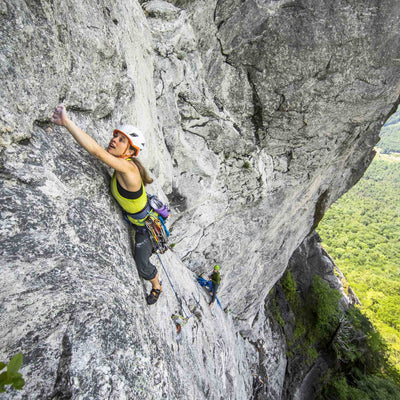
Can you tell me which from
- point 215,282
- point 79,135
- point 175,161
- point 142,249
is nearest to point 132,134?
point 79,135

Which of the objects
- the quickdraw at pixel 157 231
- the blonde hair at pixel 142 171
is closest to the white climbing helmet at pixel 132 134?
the blonde hair at pixel 142 171

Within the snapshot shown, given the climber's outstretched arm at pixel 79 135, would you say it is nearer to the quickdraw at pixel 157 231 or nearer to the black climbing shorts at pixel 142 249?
the quickdraw at pixel 157 231

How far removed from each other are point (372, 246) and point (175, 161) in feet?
347

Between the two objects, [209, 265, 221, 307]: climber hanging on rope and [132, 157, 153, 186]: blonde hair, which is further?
[209, 265, 221, 307]: climber hanging on rope

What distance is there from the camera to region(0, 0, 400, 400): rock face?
233 centimetres

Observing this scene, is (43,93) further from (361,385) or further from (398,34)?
(361,385)

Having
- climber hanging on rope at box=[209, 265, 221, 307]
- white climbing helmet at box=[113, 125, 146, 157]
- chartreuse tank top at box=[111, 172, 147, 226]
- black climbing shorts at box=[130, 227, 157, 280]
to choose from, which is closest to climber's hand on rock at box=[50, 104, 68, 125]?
white climbing helmet at box=[113, 125, 146, 157]

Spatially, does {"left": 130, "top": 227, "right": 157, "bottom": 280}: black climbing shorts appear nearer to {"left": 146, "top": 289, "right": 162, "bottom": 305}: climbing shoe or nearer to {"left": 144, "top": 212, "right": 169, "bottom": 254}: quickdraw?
{"left": 144, "top": 212, "right": 169, "bottom": 254}: quickdraw

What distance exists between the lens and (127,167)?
3.27m

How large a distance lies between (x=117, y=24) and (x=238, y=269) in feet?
36.4

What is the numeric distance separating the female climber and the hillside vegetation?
106ft

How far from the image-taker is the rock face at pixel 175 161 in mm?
2330

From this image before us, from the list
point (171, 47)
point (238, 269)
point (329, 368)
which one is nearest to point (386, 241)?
point (329, 368)

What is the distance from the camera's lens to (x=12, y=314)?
212 centimetres
